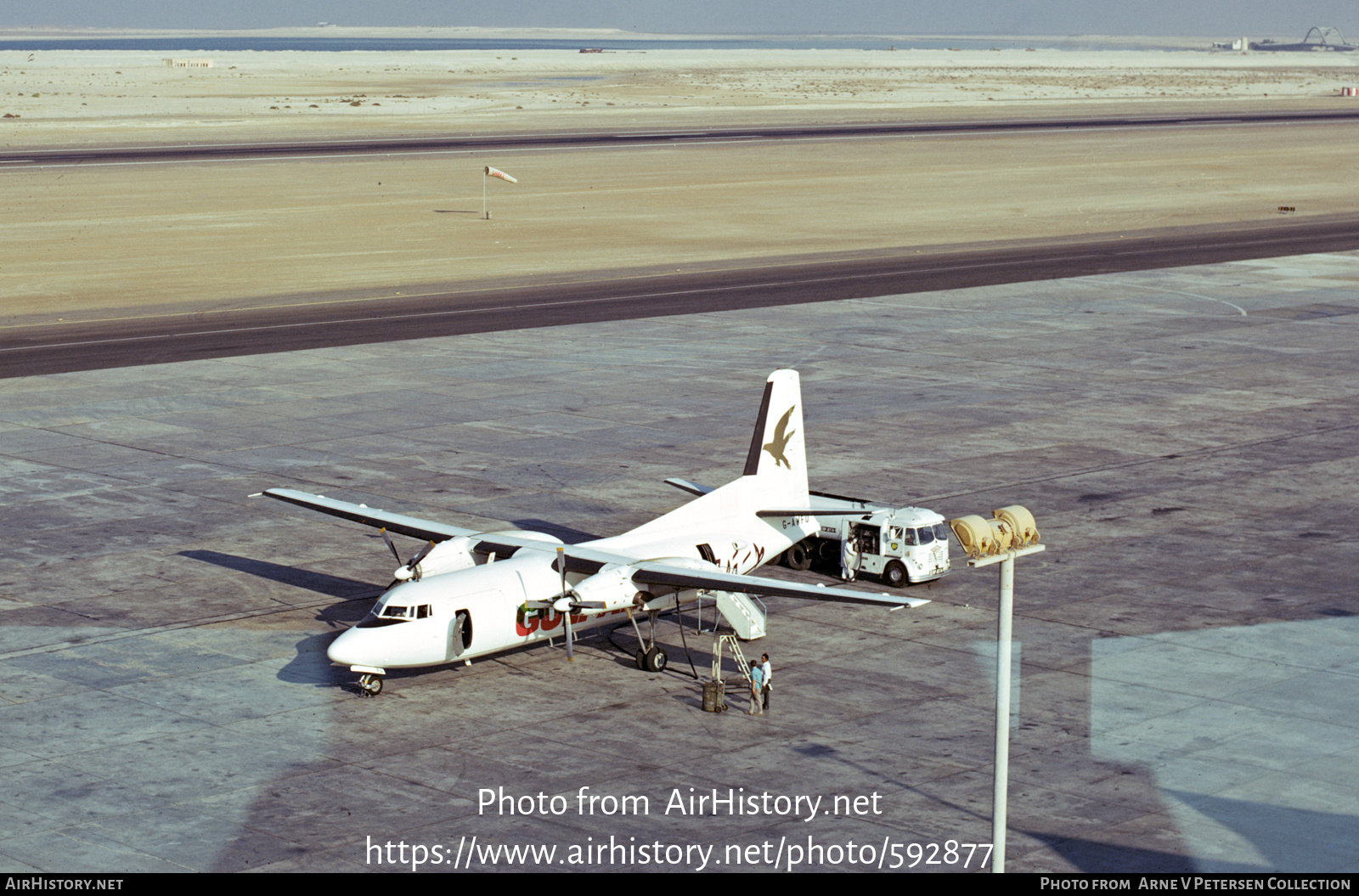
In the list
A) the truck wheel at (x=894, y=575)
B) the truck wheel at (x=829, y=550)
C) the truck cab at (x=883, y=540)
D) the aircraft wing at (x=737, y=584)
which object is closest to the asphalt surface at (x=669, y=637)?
the truck wheel at (x=829, y=550)

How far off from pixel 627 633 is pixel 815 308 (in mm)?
50563

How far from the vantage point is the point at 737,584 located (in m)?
33.9

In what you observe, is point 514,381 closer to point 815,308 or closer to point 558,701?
point 815,308

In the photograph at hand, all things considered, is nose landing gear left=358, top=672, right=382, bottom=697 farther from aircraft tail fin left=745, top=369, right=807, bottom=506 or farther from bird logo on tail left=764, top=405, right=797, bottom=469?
bird logo on tail left=764, top=405, right=797, bottom=469

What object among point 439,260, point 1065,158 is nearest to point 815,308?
point 439,260

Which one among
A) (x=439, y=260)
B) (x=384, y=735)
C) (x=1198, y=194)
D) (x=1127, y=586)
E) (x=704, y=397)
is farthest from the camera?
(x=1198, y=194)

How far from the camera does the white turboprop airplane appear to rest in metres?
33.4

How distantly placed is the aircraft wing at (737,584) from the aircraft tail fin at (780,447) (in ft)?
17.3

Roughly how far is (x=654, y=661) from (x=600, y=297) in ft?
186

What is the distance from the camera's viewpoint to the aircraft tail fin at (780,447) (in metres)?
40.9

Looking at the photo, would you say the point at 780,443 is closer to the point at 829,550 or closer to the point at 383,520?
the point at 829,550

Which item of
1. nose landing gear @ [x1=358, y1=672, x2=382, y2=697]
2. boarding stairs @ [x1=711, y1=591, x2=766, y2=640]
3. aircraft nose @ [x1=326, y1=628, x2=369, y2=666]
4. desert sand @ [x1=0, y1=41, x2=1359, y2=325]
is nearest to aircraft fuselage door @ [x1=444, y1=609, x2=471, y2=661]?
nose landing gear @ [x1=358, y1=672, x2=382, y2=697]

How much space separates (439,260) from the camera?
337 feet

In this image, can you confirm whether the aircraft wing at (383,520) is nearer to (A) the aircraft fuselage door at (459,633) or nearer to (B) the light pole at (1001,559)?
(A) the aircraft fuselage door at (459,633)
